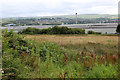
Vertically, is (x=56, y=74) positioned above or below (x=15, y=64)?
below

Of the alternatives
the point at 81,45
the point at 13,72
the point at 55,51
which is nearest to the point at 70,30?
the point at 81,45

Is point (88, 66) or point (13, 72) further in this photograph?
point (88, 66)

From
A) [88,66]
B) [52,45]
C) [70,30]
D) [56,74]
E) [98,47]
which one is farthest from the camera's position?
[70,30]

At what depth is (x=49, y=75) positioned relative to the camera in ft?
12.7

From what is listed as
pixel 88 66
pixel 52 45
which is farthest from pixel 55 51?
pixel 88 66

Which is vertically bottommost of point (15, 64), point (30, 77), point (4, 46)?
point (30, 77)

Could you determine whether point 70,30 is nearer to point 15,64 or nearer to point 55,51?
point 55,51

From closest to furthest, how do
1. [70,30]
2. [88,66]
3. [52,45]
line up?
[88,66]
[52,45]
[70,30]

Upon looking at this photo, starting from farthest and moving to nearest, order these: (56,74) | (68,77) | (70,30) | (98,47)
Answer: (70,30)
(98,47)
(56,74)
(68,77)

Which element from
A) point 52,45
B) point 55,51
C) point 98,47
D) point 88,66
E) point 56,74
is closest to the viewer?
point 56,74

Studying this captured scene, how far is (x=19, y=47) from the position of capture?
5.48m

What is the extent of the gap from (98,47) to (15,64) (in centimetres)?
→ 433

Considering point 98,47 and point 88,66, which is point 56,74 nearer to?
point 88,66

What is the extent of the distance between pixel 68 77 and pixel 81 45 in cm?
387
